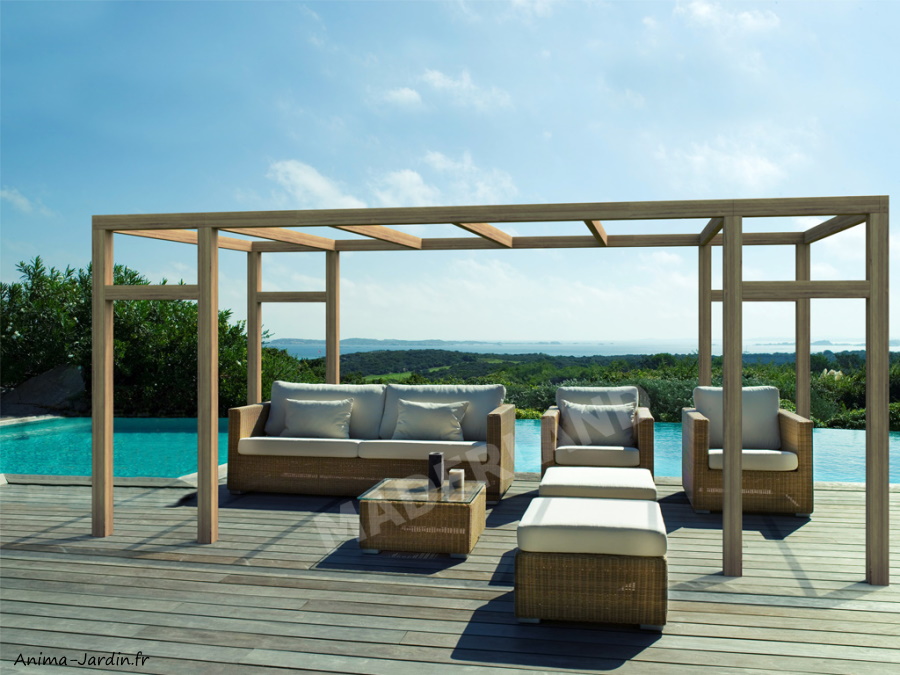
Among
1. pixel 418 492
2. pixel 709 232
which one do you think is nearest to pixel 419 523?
pixel 418 492

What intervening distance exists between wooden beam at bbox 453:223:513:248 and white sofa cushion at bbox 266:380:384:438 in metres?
1.86

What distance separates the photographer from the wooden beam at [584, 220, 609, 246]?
209 inches

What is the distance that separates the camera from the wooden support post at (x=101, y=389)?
5344 mm

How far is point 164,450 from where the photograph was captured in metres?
12.0

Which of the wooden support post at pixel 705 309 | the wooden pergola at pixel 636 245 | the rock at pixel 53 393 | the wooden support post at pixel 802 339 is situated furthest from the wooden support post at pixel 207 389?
the rock at pixel 53 393

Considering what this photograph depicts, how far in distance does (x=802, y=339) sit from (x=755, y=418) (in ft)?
2.94

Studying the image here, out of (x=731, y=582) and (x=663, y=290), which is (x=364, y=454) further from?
(x=663, y=290)

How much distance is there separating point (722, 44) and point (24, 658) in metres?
13.5

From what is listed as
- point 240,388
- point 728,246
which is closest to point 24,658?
point 728,246

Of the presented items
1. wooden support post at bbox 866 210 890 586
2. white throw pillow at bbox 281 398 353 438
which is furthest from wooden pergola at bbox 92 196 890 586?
white throw pillow at bbox 281 398 353 438

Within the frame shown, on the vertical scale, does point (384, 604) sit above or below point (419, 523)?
below

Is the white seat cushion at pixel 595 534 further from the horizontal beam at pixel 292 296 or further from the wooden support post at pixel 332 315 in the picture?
the horizontal beam at pixel 292 296

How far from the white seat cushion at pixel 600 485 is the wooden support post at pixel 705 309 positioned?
2462 millimetres
